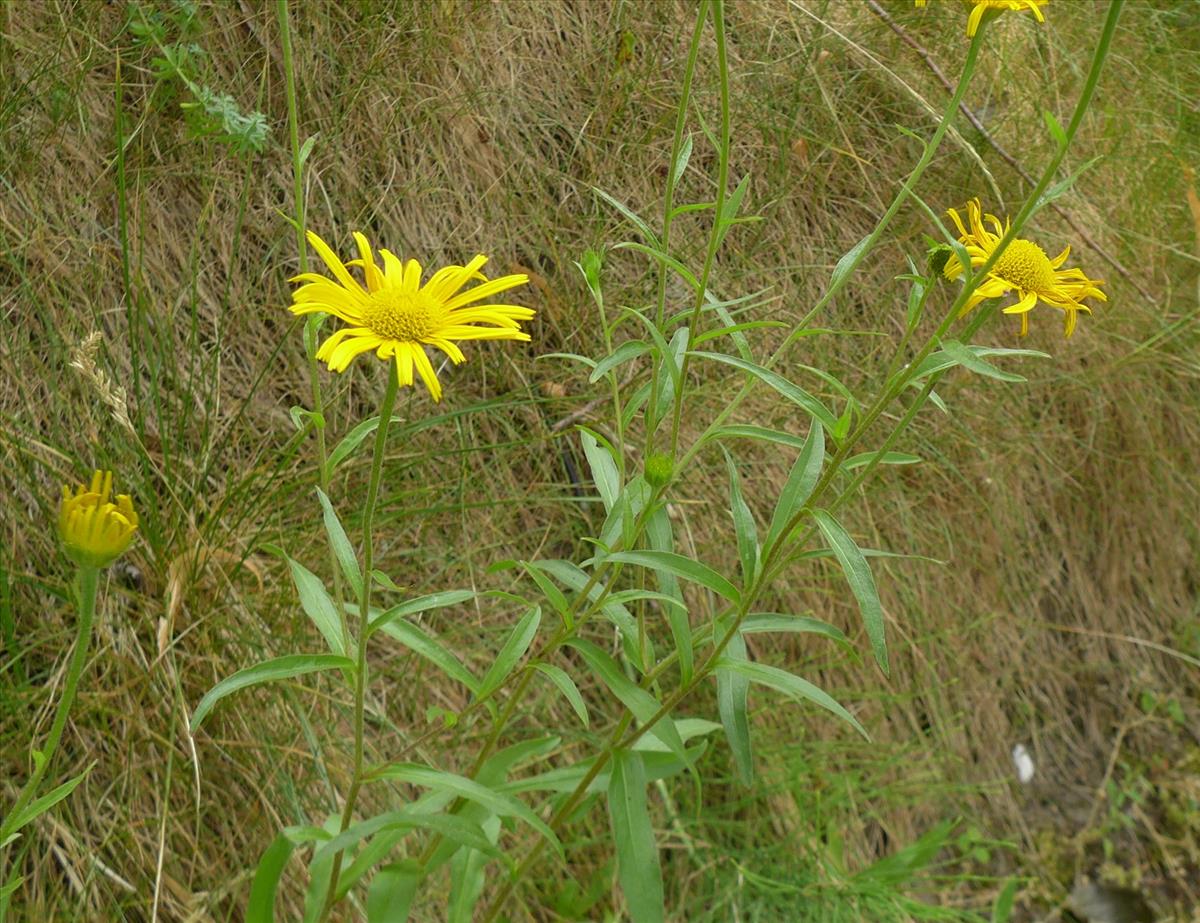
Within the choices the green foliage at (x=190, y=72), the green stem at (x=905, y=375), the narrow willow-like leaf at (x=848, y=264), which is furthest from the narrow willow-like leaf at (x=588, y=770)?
the green foliage at (x=190, y=72)

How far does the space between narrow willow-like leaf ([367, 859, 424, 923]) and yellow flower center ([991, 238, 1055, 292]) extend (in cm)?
97

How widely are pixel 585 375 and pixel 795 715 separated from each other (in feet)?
2.62

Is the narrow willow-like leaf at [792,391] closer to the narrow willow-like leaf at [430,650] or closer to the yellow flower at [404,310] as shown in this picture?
the yellow flower at [404,310]

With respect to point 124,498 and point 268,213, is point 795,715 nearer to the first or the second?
point 268,213

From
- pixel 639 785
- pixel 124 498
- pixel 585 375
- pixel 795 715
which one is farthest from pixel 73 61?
pixel 795 715

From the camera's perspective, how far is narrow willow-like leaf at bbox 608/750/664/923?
1.20 meters

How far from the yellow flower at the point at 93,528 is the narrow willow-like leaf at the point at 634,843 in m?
0.60

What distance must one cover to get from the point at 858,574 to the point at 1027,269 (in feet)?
1.20

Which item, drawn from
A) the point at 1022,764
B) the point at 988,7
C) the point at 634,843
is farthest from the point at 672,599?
the point at 1022,764

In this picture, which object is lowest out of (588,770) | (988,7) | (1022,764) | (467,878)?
(1022,764)

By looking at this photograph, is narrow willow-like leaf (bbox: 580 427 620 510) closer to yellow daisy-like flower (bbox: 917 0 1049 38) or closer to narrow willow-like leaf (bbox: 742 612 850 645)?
narrow willow-like leaf (bbox: 742 612 850 645)

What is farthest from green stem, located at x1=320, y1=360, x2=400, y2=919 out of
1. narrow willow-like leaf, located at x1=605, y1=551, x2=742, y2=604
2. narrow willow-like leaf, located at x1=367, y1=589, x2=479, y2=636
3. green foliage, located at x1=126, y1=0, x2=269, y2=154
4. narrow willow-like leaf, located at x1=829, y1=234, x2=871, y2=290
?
green foliage, located at x1=126, y1=0, x2=269, y2=154

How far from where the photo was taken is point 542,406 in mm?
2090

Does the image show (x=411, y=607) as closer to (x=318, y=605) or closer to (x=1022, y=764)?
(x=318, y=605)
